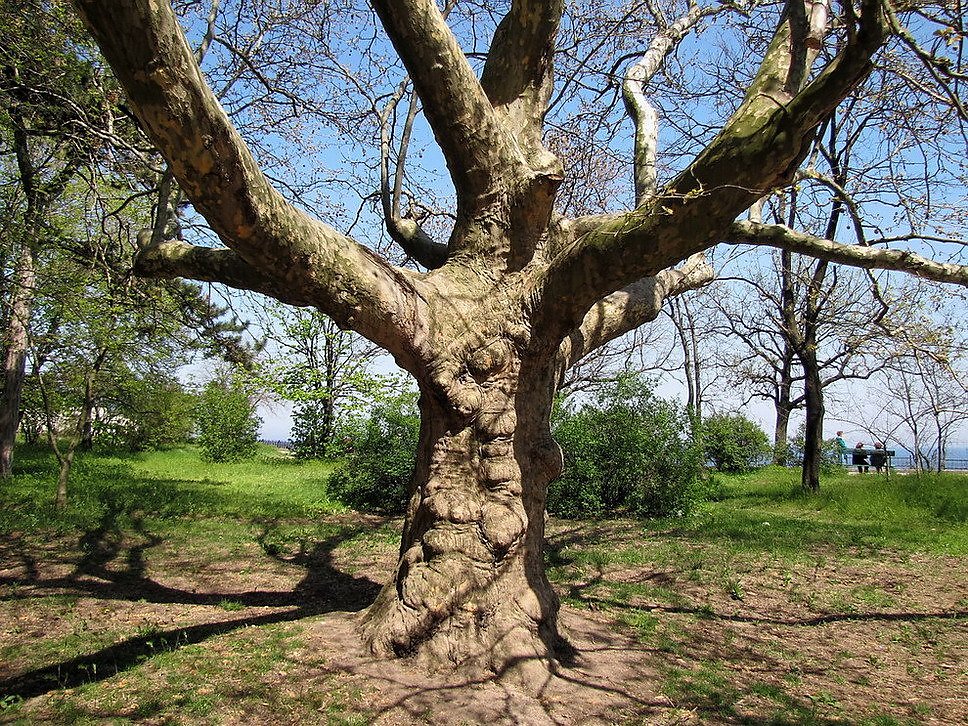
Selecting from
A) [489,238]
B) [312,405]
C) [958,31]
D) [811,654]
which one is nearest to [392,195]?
[489,238]

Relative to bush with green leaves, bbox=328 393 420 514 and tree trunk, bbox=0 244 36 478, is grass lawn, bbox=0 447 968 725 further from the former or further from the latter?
tree trunk, bbox=0 244 36 478

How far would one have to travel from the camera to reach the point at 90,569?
648cm

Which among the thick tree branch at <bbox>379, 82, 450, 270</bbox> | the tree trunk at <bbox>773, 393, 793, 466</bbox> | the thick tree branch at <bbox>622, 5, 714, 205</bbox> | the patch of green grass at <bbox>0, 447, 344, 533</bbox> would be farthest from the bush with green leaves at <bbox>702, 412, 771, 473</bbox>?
the thick tree branch at <bbox>379, 82, 450, 270</bbox>

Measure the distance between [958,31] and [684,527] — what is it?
26.8 feet

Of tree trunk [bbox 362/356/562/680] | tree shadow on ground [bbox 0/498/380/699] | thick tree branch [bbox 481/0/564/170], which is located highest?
thick tree branch [bbox 481/0/564/170]

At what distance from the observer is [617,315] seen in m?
5.69

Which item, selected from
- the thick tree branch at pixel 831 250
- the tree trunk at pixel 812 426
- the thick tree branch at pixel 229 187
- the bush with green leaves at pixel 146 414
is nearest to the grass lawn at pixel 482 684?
the bush with green leaves at pixel 146 414

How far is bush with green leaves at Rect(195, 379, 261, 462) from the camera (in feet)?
67.8

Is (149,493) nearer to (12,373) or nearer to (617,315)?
(12,373)

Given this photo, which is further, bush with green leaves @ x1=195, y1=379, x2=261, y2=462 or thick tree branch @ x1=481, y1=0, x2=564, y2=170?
bush with green leaves @ x1=195, y1=379, x2=261, y2=462

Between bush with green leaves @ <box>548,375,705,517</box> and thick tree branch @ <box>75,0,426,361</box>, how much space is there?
8332 millimetres

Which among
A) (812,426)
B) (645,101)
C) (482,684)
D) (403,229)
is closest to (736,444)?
(812,426)

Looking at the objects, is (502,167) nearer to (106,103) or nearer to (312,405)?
(106,103)

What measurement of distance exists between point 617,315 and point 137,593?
16.6ft
